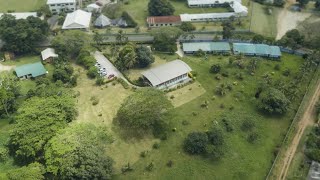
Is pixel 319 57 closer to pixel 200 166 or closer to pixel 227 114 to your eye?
pixel 227 114

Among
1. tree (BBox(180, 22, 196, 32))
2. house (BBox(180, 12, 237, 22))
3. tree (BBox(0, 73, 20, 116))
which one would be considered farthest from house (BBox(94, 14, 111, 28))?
tree (BBox(0, 73, 20, 116))

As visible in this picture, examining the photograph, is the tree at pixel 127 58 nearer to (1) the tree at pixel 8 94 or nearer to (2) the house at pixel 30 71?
(2) the house at pixel 30 71

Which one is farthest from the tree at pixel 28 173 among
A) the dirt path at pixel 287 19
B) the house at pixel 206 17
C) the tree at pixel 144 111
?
the dirt path at pixel 287 19

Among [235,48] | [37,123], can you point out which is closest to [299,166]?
[235,48]

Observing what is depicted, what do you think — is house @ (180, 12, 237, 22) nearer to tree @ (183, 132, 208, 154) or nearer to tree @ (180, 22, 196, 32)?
tree @ (180, 22, 196, 32)

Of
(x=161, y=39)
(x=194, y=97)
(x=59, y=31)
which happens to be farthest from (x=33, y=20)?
(x=194, y=97)

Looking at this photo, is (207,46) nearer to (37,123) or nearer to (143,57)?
(143,57)
